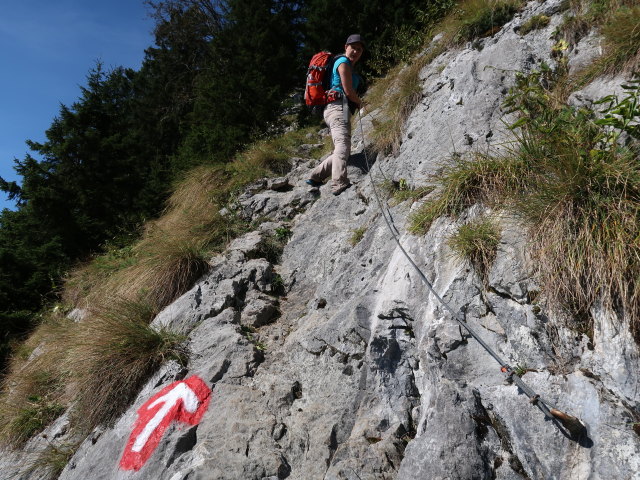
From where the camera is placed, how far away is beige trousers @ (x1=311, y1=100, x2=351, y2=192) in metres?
5.73

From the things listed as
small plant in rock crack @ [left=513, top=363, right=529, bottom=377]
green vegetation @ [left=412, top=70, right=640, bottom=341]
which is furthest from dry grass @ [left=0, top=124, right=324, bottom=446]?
green vegetation @ [left=412, top=70, right=640, bottom=341]

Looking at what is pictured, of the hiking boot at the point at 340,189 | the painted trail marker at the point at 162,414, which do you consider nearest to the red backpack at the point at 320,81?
the hiking boot at the point at 340,189

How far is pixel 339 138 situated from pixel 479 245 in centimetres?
332

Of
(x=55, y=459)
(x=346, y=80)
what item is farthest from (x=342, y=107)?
(x=55, y=459)

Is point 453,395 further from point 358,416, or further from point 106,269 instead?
point 106,269

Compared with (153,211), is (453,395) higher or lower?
lower

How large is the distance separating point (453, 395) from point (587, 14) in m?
4.88

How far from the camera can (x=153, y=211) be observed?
934 centimetres

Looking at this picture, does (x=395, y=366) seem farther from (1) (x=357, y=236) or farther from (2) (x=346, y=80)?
(2) (x=346, y=80)

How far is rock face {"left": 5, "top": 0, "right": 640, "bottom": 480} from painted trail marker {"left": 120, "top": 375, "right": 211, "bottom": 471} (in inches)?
3.6

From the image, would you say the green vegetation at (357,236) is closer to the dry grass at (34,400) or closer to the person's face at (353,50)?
the person's face at (353,50)

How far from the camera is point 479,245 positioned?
9.50ft

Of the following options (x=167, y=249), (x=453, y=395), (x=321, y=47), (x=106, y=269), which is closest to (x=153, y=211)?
(x=106, y=269)

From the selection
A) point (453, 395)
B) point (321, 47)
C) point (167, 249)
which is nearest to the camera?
point (453, 395)
